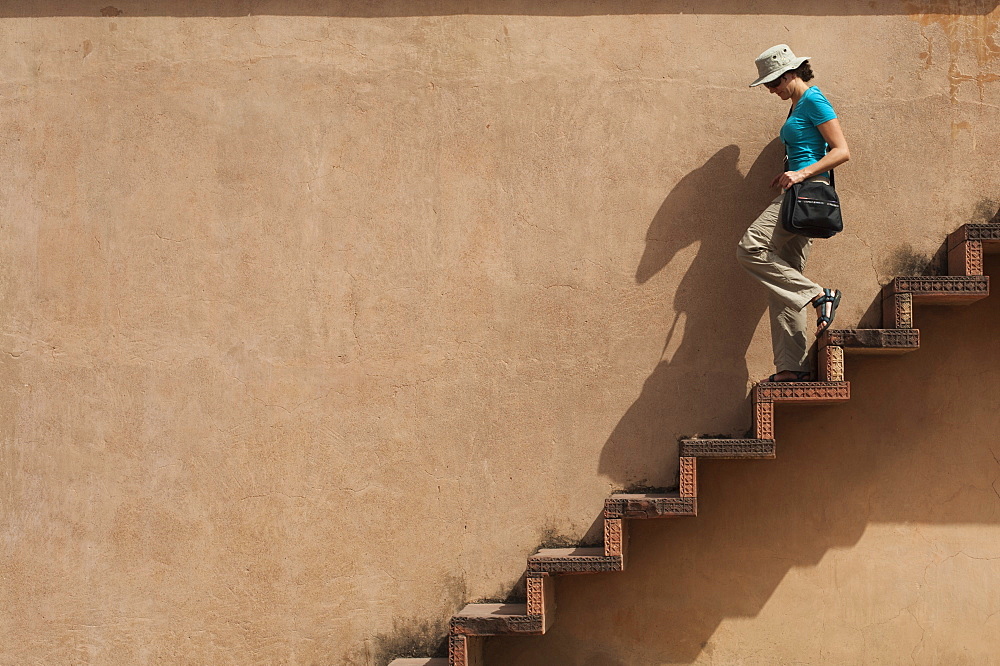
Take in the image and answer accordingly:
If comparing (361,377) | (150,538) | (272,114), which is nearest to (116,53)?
(272,114)

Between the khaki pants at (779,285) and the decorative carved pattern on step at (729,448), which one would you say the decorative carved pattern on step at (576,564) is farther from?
the khaki pants at (779,285)

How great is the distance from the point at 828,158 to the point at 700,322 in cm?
118

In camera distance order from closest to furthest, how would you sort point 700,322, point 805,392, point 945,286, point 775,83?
point 805,392, point 945,286, point 775,83, point 700,322

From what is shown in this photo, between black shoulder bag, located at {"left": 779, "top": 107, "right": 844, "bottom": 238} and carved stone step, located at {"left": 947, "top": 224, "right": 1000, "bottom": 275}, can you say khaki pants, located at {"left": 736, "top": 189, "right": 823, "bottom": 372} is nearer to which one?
black shoulder bag, located at {"left": 779, "top": 107, "right": 844, "bottom": 238}

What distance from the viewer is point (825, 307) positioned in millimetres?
5301

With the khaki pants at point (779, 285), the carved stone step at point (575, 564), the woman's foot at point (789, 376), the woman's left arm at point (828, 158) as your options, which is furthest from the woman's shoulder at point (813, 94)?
the carved stone step at point (575, 564)

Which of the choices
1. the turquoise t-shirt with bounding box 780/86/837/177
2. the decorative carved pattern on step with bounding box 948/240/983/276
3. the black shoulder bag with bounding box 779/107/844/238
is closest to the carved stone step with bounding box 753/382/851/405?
the black shoulder bag with bounding box 779/107/844/238

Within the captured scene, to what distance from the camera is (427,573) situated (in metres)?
5.85

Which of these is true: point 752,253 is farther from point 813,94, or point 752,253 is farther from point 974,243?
point 974,243

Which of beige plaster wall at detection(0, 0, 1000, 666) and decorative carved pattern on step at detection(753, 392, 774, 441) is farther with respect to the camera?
beige plaster wall at detection(0, 0, 1000, 666)

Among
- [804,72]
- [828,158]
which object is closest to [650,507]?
[828,158]

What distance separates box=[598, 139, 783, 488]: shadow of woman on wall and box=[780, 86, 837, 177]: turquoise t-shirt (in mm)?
470

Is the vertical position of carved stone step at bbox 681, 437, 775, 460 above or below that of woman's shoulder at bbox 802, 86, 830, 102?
below

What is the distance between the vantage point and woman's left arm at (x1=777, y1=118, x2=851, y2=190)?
17.2 ft
